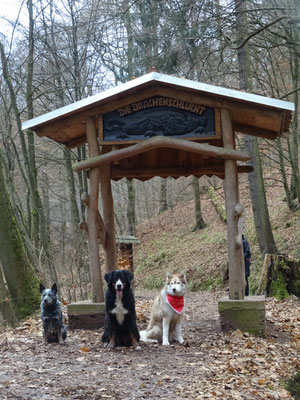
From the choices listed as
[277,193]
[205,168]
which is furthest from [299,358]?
[277,193]

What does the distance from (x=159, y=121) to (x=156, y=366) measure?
4.08 metres

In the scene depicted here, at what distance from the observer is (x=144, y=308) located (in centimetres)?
1211

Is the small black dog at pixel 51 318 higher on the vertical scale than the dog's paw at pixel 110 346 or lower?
higher

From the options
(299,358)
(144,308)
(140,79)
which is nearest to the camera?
(299,358)

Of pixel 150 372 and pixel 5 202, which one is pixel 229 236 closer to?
pixel 150 372

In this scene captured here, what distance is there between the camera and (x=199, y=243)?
832 inches

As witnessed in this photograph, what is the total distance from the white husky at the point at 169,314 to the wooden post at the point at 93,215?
4.05 feet

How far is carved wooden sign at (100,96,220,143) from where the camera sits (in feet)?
29.2

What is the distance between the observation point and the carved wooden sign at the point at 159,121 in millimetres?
8891

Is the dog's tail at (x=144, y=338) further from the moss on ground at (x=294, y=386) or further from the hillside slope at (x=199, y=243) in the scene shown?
the hillside slope at (x=199, y=243)

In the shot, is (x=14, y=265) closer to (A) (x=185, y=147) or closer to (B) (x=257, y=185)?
(A) (x=185, y=147)

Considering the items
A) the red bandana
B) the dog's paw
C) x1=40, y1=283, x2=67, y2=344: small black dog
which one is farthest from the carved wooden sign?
the dog's paw

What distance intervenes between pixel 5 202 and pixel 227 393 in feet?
22.6

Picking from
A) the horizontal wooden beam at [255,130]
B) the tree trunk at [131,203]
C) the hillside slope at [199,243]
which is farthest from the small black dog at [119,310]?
the tree trunk at [131,203]
